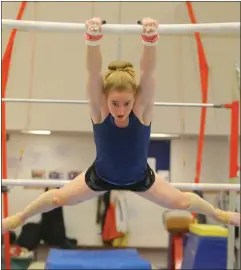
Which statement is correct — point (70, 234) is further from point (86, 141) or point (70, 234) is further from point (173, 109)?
point (173, 109)

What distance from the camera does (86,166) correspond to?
654 centimetres

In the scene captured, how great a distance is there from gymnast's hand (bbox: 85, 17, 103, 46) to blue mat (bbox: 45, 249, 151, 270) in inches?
98.0

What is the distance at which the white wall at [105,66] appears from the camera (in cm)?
562

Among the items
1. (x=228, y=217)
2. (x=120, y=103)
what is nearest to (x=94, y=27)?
(x=120, y=103)

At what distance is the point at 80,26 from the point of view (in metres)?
1.86

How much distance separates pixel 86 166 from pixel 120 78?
4.72m

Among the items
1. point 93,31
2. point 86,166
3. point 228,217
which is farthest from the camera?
point 86,166

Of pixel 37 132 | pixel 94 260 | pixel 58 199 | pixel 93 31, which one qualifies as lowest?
pixel 94 260

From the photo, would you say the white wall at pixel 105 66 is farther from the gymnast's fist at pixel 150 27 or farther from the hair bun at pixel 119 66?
the gymnast's fist at pixel 150 27

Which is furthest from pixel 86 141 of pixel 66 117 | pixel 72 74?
pixel 72 74

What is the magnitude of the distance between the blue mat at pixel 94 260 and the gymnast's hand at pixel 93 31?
249 centimetres

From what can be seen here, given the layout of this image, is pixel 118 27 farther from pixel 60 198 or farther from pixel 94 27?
pixel 60 198

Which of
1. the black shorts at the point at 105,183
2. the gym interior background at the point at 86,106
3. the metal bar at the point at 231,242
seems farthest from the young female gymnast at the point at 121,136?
the gym interior background at the point at 86,106

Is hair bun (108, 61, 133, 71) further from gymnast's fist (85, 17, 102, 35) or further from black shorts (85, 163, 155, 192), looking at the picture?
black shorts (85, 163, 155, 192)
